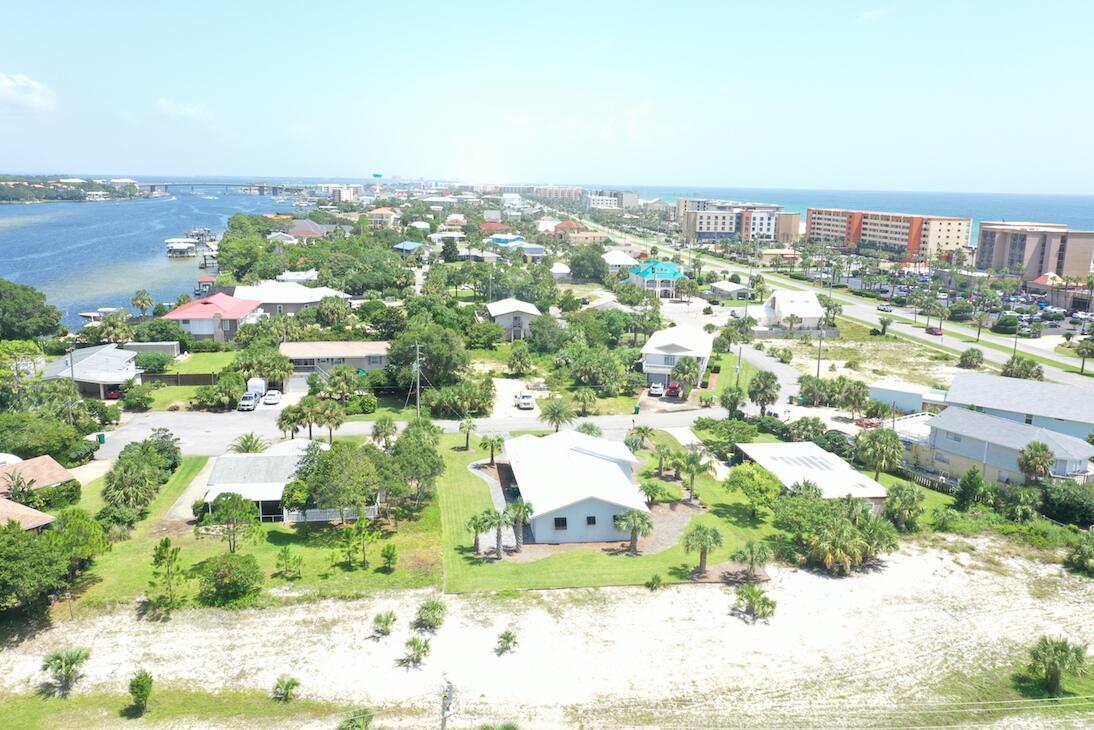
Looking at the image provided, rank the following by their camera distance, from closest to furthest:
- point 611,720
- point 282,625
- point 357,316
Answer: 1. point 611,720
2. point 282,625
3. point 357,316

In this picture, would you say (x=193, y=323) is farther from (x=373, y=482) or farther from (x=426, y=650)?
(x=426, y=650)

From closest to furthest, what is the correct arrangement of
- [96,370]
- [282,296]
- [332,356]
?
1. [96,370]
2. [332,356]
3. [282,296]

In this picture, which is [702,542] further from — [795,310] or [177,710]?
[795,310]

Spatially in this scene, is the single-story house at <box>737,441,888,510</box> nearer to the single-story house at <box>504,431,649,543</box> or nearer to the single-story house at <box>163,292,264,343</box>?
the single-story house at <box>504,431,649,543</box>

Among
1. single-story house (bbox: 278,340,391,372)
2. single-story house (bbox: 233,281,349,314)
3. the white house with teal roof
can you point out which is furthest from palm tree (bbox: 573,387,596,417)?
the white house with teal roof

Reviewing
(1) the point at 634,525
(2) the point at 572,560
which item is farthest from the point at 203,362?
(1) the point at 634,525

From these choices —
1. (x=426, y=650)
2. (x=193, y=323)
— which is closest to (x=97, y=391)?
(x=193, y=323)
